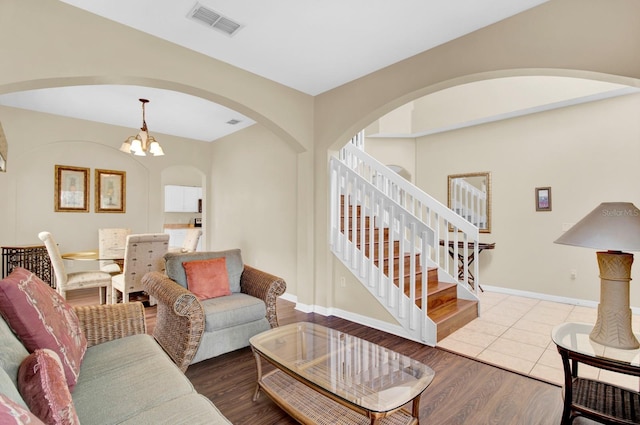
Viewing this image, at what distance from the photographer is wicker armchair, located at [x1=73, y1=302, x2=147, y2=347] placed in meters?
1.92

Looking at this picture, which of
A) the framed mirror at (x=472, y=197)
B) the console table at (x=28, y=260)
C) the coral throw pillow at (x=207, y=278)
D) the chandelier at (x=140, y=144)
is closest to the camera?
the coral throw pillow at (x=207, y=278)

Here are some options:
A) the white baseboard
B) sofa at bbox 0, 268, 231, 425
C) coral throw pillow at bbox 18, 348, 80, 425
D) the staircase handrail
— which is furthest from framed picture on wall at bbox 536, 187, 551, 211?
coral throw pillow at bbox 18, 348, 80, 425

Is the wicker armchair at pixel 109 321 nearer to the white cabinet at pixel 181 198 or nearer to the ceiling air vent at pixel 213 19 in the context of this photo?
the ceiling air vent at pixel 213 19

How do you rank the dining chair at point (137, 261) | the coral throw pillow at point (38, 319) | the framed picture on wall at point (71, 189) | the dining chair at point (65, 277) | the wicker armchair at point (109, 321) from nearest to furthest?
the coral throw pillow at point (38, 319) < the wicker armchair at point (109, 321) < the dining chair at point (65, 277) < the dining chair at point (137, 261) < the framed picture on wall at point (71, 189)

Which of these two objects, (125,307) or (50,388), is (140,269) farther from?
(50,388)

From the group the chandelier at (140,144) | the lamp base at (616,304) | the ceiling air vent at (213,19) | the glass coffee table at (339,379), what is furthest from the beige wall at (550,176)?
the chandelier at (140,144)

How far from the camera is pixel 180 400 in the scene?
1315 mm

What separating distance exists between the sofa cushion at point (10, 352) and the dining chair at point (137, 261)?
262 centimetres

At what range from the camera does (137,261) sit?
384 centimetres

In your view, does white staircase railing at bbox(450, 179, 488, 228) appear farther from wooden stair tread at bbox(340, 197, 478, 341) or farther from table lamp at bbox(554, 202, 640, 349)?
table lamp at bbox(554, 202, 640, 349)

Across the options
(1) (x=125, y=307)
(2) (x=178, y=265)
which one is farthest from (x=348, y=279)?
(1) (x=125, y=307)

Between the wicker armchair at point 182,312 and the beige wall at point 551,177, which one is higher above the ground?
the beige wall at point 551,177

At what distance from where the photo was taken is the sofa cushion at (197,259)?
2.91m

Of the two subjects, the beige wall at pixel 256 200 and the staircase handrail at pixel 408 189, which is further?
the beige wall at pixel 256 200
